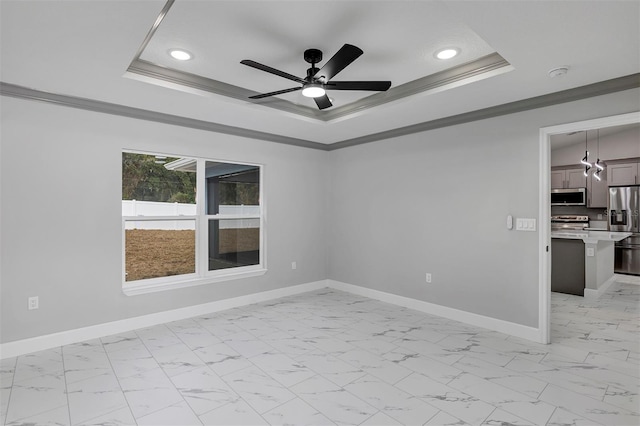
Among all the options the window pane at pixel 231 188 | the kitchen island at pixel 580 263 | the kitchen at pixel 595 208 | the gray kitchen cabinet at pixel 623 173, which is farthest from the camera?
the gray kitchen cabinet at pixel 623 173

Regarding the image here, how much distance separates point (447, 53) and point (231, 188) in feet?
10.8

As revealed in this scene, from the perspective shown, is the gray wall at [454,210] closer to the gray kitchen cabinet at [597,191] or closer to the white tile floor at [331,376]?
A: the white tile floor at [331,376]

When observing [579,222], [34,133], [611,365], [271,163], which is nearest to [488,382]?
[611,365]

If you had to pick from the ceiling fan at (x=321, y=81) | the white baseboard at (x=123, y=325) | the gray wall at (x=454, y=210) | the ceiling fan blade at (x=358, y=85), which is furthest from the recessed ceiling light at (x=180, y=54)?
the gray wall at (x=454, y=210)

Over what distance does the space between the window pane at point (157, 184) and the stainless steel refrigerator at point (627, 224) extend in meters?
8.21

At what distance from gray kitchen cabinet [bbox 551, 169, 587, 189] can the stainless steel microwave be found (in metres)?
0.13

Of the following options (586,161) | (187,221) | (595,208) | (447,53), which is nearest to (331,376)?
(187,221)

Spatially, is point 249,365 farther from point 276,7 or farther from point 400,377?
point 276,7

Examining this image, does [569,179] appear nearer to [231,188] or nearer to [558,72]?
[558,72]

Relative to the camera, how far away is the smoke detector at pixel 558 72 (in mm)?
2717

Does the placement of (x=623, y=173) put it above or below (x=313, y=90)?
below

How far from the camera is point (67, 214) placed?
3404 millimetres

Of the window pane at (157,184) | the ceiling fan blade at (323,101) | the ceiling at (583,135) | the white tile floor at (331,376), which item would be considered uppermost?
the ceiling at (583,135)

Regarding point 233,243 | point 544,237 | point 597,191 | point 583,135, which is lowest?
point 233,243
